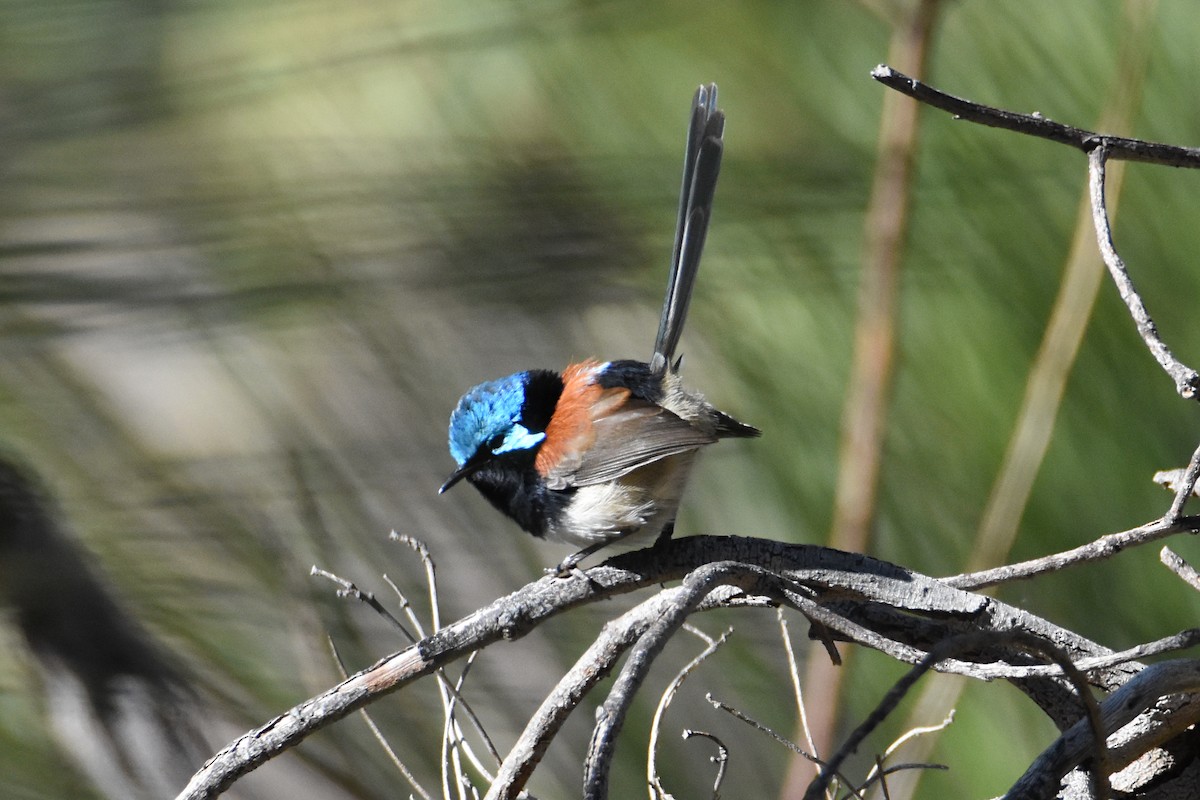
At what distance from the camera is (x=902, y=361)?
1818mm

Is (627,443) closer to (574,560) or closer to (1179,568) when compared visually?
(574,560)

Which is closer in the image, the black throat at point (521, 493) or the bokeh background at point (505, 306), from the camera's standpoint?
the bokeh background at point (505, 306)

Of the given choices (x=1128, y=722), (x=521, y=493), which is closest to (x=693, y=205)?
(x=521, y=493)

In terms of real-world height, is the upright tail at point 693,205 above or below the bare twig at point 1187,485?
above

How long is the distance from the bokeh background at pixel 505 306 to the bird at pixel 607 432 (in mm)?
147

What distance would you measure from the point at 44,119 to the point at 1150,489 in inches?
79.1

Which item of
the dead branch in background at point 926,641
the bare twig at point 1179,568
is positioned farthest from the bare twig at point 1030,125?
the bare twig at point 1179,568

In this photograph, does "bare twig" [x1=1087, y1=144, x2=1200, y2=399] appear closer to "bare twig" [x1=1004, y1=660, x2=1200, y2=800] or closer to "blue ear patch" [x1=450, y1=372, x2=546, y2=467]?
"bare twig" [x1=1004, y1=660, x2=1200, y2=800]

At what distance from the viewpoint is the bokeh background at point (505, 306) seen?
1757 millimetres

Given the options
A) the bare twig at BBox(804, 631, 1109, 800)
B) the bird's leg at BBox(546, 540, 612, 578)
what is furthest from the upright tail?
the bare twig at BBox(804, 631, 1109, 800)

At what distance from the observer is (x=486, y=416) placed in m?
1.89

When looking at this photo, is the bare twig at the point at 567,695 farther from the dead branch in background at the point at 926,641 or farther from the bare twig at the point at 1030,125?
the bare twig at the point at 1030,125

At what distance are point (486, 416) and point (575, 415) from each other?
0.18m

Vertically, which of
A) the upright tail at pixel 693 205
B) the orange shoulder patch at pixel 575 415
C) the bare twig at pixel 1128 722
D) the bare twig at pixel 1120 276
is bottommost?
the bare twig at pixel 1128 722
